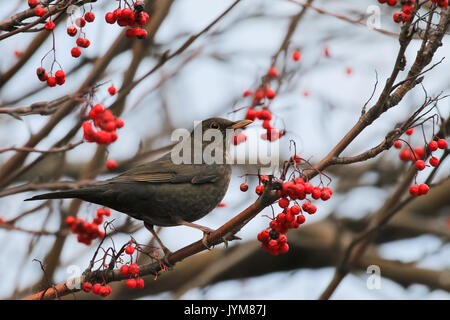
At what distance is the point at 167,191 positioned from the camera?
186 inches

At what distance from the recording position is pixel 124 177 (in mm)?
4605

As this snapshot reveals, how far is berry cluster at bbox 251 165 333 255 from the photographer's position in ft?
9.22

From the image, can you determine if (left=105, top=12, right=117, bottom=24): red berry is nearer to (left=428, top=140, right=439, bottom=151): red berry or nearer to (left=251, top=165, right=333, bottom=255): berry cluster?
(left=251, top=165, right=333, bottom=255): berry cluster

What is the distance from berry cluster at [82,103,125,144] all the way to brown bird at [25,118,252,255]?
97 centimetres

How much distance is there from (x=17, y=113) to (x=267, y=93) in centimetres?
248

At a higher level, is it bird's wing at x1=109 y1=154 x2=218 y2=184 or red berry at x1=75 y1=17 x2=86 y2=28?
red berry at x1=75 y1=17 x2=86 y2=28

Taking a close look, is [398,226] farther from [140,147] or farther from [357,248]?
[140,147]

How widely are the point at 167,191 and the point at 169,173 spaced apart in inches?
9.7

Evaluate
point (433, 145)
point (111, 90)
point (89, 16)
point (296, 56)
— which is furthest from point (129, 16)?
point (296, 56)

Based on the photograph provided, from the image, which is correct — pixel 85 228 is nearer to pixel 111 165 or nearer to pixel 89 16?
pixel 111 165

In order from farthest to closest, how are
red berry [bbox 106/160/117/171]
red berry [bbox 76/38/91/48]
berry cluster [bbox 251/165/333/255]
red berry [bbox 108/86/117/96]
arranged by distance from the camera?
1. red berry [bbox 106/160/117/171]
2. red berry [bbox 108/86/117/96]
3. red berry [bbox 76/38/91/48]
4. berry cluster [bbox 251/165/333/255]

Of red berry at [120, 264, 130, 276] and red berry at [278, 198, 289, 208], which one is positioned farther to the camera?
red berry at [120, 264, 130, 276]

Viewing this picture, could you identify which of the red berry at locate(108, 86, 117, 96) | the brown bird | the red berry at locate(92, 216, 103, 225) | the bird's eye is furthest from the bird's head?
the red berry at locate(108, 86, 117, 96)
